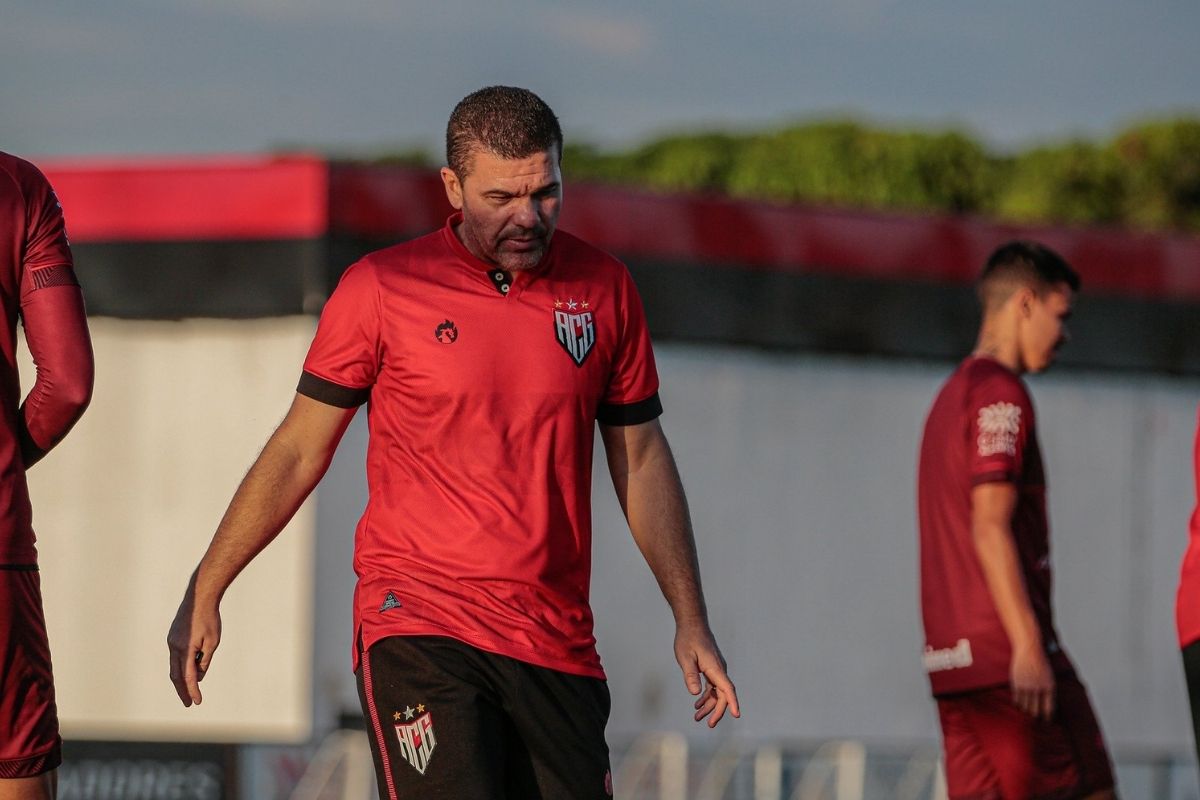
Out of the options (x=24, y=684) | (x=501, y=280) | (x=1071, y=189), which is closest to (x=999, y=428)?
(x=501, y=280)

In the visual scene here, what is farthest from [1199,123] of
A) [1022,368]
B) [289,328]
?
[1022,368]

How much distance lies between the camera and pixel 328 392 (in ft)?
15.5

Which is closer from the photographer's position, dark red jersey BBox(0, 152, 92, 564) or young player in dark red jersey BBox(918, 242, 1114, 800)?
dark red jersey BBox(0, 152, 92, 564)

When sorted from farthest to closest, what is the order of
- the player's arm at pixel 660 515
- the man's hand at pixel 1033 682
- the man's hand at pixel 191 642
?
the man's hand at pixel 1033 682 → the player's arm at pixel 660 515 → the man's hand at pixel 191 642

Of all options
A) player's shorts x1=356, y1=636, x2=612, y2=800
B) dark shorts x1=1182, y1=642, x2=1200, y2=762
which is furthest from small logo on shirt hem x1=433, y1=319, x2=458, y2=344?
dark shorts x1=1182, y1=642, x2=1200, y2=762

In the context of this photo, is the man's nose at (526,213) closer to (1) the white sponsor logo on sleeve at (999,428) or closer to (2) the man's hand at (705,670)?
(2) the man's hand at (705,670)

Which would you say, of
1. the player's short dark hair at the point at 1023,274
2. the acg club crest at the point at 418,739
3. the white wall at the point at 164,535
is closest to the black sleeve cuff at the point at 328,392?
the acg club crest at the point at 418,739

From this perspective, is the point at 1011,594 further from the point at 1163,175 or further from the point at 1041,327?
the point at 1163,175

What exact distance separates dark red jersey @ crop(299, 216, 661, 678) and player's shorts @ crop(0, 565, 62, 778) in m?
0.80

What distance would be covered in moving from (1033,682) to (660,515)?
1824 mm

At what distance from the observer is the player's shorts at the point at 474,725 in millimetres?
4445

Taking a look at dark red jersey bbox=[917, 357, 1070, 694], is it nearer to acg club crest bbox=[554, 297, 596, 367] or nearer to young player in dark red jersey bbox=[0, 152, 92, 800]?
acg club crest bbox=[554, 297, 596, 367]

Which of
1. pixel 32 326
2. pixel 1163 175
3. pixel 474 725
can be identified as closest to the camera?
pixel 474 725

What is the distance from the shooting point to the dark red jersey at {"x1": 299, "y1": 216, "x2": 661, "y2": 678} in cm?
458
